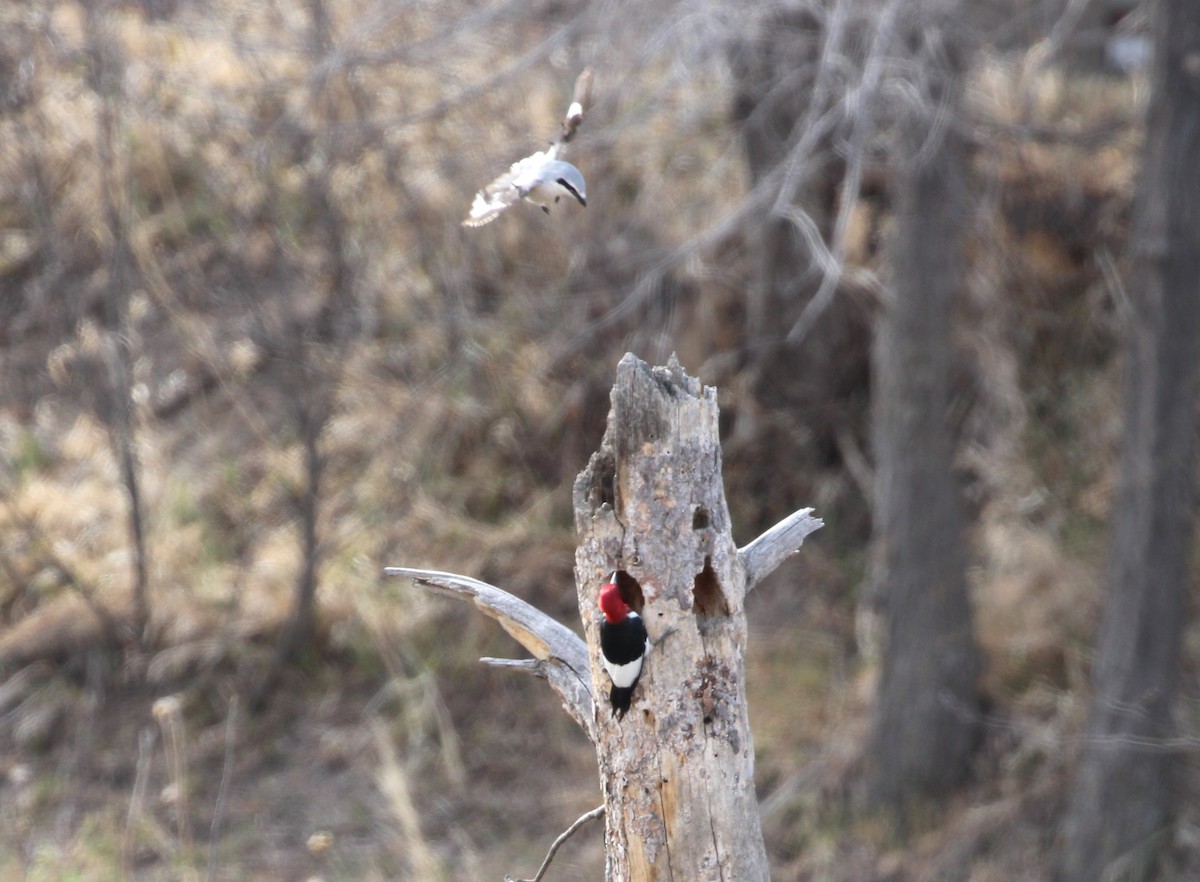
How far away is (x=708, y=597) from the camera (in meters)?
2.37

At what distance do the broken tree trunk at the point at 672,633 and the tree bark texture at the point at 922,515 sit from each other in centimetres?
364

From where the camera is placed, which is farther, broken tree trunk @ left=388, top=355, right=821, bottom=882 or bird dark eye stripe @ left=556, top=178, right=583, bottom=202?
bird dark eye stripe @ left=556, top=178, right=583, bottom=202

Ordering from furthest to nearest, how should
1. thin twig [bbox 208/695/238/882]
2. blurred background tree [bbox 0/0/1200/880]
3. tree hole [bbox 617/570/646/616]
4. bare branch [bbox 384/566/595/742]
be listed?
blurred background tree [bbox 0/0/1200/880] < thin twig [bbox 208/695/238/882] < bare branch [bbox 384/566/595/742] < tree hole [bbox 617/570/646/616]

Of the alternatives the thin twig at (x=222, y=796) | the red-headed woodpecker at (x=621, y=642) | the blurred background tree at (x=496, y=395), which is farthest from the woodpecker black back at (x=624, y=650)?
the blurred background tree at (x=496, y=395)

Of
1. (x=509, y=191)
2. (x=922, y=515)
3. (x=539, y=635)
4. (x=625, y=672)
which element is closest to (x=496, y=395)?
(x=922, y=515)

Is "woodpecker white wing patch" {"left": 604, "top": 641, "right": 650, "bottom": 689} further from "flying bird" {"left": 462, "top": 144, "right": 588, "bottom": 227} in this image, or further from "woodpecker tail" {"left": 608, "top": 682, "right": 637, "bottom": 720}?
"flying bird" {"left": 462, "top": 144, "right": 588, "bottom": 227}

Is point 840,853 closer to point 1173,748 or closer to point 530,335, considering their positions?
point 1173,748

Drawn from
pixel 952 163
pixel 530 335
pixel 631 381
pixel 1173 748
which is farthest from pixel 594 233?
pixel 631 381

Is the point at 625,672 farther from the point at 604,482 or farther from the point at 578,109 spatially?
the point at 578,109

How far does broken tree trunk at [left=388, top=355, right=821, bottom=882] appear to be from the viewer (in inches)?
89.4

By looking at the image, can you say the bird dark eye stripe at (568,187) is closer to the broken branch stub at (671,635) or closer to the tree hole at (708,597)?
the broken branch stub at (671,635)

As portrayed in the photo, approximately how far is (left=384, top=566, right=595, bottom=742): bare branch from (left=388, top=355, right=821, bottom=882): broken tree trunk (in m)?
0.20

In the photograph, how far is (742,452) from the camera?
7.88 m

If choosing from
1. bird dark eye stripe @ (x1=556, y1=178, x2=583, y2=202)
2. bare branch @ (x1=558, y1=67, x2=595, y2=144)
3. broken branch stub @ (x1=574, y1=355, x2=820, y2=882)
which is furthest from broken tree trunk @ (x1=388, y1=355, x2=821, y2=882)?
bare branch @ (x1=558, y1=67, x2=595, y2=144)
